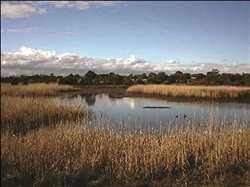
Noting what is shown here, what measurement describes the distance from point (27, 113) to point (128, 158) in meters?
2.92

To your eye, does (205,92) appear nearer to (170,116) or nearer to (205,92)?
(205,92)

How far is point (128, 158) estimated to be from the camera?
6.81 m

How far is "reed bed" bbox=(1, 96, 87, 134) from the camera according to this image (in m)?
4.42

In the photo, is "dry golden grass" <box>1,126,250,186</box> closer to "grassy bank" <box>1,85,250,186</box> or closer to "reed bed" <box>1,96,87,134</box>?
"grassy bank" <box>1,85,250,186</box>

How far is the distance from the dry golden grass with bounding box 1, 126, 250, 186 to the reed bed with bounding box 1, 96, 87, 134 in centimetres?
46

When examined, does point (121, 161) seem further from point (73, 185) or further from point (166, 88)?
A: point (166, 88)

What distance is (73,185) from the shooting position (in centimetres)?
587

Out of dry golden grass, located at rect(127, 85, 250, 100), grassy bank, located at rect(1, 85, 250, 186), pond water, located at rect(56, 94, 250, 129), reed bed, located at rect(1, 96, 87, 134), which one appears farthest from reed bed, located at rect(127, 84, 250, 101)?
grassy bank, located at rect(1, 85, 250, 186)

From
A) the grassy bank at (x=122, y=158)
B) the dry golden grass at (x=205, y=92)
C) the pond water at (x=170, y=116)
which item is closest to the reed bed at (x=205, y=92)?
the dry golden grass at (x=205, y=92)

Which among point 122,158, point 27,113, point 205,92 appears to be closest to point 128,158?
point 122,158

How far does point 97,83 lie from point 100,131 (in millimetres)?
50403

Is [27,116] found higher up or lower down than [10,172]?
higher up

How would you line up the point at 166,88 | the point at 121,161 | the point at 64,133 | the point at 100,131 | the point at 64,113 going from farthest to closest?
the point at 166,88, the point at 64,113, the point at 100,131, the point at 64,133, the point at 121,161

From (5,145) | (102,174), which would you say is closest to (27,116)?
(102,174)
